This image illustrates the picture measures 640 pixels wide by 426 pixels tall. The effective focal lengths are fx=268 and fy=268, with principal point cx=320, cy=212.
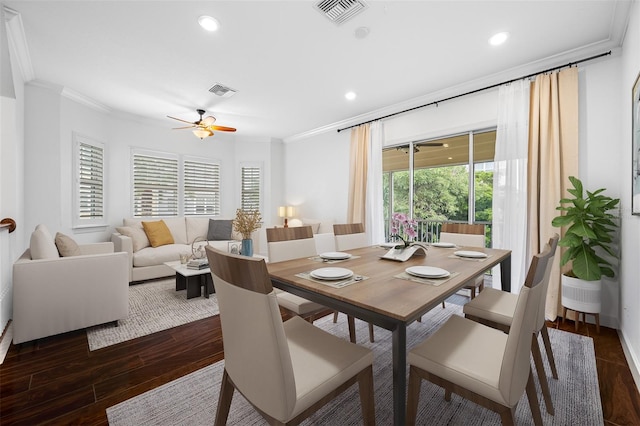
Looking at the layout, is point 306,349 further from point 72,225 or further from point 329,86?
point 72,225

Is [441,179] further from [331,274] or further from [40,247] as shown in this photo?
[40,247]

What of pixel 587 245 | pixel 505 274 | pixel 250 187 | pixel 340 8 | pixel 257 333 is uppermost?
pixel 340 8

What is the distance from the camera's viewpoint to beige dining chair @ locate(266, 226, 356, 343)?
184 cm

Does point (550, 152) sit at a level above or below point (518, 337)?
above

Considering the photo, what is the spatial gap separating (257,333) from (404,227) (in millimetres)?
1361

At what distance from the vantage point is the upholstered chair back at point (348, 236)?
261 cm

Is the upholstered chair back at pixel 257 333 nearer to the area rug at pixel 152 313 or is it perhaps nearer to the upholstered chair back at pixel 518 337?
the upholstered chair back at pixel 518 337

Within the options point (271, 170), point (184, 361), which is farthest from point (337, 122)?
point (184, 361)

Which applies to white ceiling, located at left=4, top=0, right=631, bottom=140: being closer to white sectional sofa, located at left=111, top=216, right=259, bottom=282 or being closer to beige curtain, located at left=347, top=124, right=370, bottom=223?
beige curtain, located at left=347, top=124, right=370, bottom=223

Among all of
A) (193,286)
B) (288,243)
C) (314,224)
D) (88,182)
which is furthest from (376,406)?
(88,182)

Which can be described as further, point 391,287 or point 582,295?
point 582,295

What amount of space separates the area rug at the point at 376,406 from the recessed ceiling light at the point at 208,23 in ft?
8.99

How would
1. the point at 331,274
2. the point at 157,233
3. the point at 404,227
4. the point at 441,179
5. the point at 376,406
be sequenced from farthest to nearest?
1. the point at 157,233
2. the point at 441,179
3. the point at 404,227
4. the point at 376,406
5. the point at 331,274

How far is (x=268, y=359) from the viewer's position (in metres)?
0.86
